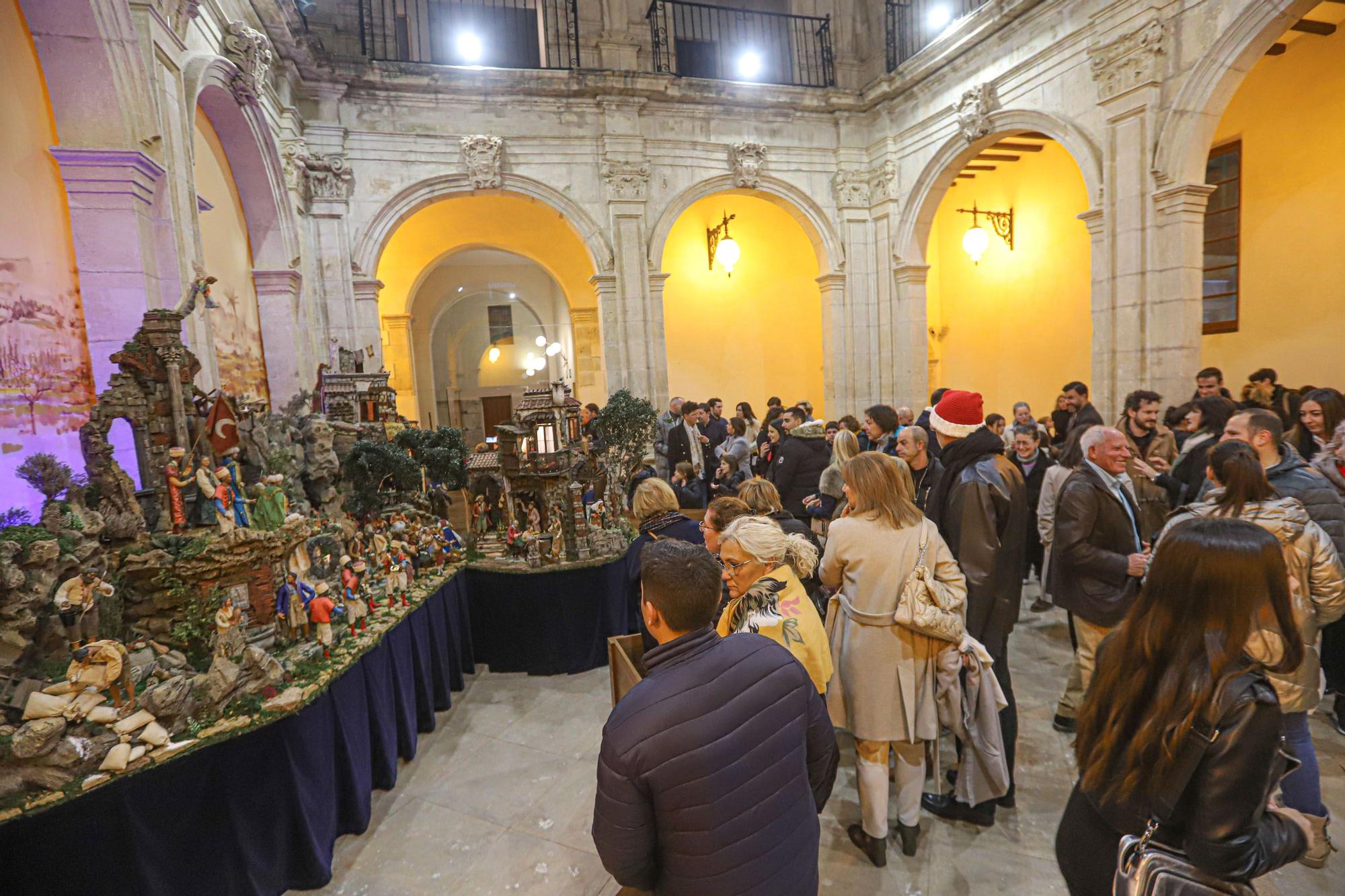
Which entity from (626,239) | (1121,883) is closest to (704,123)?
(626,239)

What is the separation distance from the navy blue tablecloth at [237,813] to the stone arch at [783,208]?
350 inches

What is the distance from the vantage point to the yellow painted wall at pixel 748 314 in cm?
1459

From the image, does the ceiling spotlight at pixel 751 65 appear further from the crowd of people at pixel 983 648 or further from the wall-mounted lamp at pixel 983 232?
the crowd of people at pixel 983 648

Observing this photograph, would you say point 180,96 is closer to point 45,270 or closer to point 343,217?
point 45,270

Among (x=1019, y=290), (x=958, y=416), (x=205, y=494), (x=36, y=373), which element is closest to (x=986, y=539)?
(x=958, y=416)

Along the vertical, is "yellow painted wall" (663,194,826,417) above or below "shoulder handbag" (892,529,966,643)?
above

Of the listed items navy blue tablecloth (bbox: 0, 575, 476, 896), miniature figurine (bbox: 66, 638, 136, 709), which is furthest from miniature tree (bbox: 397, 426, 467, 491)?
miniature figurine (bbox: 66, 638, 136, 709)

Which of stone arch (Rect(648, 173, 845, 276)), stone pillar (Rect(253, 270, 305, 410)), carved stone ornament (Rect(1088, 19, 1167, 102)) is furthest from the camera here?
stone arch (Rect(648, 173, 845, 276))

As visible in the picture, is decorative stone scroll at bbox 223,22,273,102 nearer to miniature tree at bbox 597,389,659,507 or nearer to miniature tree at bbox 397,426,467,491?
miniature tree at bbox 397,426,467,491

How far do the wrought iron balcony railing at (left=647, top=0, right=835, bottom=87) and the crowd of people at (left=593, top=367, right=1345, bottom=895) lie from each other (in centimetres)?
1022

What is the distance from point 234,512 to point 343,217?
25.6ft

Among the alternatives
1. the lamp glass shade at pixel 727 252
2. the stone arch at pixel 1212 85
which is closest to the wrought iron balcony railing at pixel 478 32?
the lamp glass shade at pixel 727 252

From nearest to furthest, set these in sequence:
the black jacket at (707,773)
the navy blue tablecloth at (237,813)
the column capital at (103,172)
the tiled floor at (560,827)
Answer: the black jacket at (707,773) → the navy blue tablecloth at (237,813) → the tiled floor at (560,827) → the column capital at (103,172)

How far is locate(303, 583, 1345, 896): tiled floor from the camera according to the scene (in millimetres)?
2906
